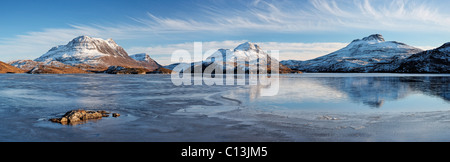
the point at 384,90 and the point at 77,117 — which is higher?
the point at 384,90

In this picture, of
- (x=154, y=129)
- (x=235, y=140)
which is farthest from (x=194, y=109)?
(x=235, y=140)

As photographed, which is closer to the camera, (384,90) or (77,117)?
(77,117)

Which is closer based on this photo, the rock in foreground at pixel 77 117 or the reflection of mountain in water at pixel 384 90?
the rock in foreground at pixel 77 117

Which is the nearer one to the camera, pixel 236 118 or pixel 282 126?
pixel 282 126

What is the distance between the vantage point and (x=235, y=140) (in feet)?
40.0

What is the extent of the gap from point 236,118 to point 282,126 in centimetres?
351

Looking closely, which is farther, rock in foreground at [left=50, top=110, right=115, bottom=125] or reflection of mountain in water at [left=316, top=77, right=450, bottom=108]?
reflection of mountain in water at [left=316, top=77, right=450, bottom=108]
